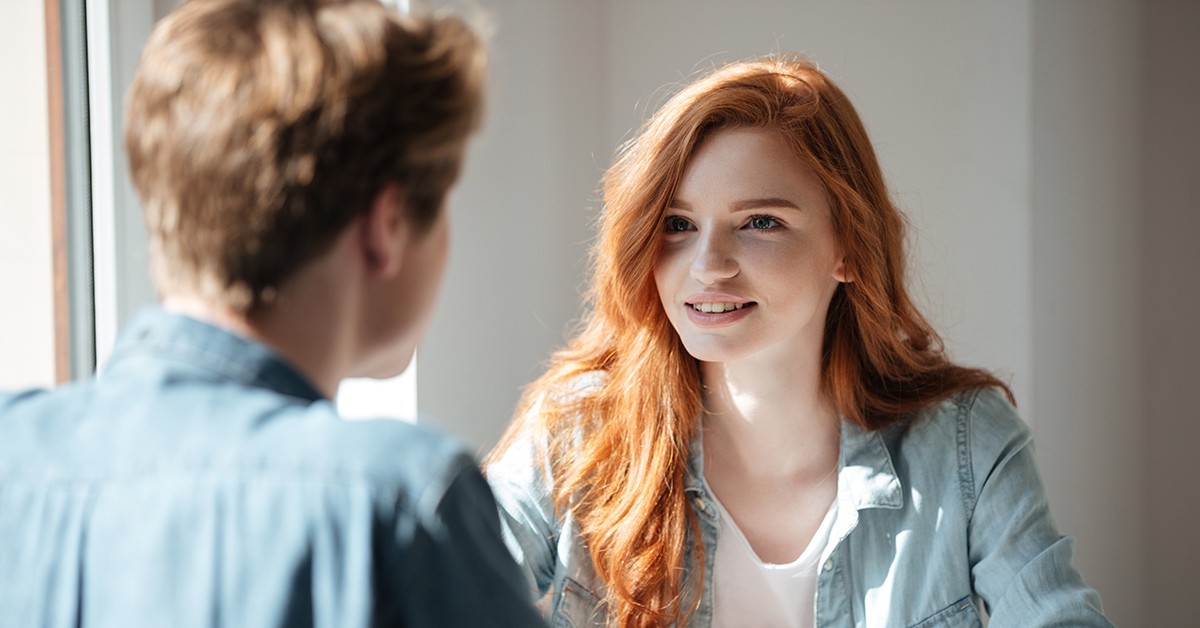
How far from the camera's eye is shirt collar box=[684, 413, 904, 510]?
1568 mm

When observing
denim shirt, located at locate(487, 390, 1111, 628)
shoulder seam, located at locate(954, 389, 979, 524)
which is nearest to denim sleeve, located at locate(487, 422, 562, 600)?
denim shirt, located at locate(487, 390, 1111, 628)

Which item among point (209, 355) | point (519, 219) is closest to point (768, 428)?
point (519, 219)

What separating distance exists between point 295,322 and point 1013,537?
1082 mm

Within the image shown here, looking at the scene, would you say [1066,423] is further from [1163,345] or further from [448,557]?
[448,557]

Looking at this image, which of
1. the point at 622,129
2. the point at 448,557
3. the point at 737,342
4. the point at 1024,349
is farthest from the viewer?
the point at 622,129

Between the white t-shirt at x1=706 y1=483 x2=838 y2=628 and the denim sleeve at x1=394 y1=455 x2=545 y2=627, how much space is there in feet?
3.07

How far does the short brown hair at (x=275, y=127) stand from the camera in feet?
2.21

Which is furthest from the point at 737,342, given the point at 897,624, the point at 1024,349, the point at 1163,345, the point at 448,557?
the point at 1163,345

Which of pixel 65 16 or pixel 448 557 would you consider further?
pixel 65 16

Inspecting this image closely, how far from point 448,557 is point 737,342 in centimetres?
92

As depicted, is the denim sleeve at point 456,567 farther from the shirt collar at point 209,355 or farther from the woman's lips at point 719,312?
the woman's lips at point 719,312

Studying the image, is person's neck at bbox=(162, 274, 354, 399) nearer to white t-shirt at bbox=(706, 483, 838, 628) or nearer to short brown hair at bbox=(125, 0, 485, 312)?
short brown hair at bbox=(125, 0, 485, 312)

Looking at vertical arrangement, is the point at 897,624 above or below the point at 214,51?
below

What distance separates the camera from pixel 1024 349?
208 centimetres
